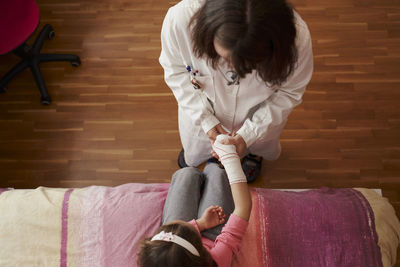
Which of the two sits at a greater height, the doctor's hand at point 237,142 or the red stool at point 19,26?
the red stool at point 19,26

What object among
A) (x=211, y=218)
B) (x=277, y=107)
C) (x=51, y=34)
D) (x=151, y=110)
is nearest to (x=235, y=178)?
(x=211, y=218)

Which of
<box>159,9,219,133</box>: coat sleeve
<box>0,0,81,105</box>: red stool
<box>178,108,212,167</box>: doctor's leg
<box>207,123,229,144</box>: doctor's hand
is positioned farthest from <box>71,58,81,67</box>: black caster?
<box>207,123,229,144</box>: doctor's hand

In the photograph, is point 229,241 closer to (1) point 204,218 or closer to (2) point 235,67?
(1) point 204,218

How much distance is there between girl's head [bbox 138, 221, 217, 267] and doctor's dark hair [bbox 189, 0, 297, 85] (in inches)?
22.9

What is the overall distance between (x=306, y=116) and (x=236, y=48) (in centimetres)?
138

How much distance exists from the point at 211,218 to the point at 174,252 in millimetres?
331

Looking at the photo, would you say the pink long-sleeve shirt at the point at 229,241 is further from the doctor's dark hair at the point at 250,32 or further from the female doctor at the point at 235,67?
the doctor's dark hair at the point at 250,32

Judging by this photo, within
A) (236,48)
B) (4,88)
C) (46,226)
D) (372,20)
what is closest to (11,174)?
(4,88)

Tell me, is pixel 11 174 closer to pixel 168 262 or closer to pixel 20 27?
pixel 20 27

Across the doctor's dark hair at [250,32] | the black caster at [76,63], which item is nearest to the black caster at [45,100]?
the black caster at [76,63]

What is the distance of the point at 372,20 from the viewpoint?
7.72ft

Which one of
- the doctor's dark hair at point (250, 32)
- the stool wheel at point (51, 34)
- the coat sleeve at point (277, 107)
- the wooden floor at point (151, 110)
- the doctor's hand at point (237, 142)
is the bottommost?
the wooden floor at point (151, 110)

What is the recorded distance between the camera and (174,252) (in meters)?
1.08

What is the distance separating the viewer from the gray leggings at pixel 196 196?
1.42m
